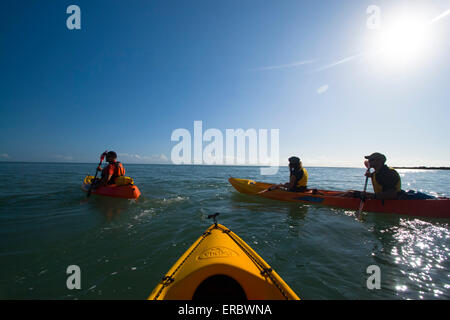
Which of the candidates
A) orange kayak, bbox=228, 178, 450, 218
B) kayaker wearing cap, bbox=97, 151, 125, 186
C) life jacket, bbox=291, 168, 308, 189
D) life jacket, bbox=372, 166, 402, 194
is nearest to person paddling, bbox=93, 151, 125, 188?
kayaker wearing cap, bbox=97, 151, 125, 186

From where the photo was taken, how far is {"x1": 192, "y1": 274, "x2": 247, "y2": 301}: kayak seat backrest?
211cm

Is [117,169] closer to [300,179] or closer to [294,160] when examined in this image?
[294,160]

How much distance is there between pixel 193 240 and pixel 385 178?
7.70 metres

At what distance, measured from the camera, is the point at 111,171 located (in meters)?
9.44

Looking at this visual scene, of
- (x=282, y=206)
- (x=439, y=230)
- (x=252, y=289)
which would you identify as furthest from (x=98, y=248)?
(x=439, y=230)

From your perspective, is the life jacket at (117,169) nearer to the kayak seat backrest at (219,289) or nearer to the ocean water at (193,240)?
the ocean water at (193,240)

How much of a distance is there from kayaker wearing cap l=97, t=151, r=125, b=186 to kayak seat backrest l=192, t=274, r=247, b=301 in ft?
30.4

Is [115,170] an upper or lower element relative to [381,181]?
upper

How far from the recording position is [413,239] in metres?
4.74

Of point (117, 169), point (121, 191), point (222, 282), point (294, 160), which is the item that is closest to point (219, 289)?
point (222, 282)

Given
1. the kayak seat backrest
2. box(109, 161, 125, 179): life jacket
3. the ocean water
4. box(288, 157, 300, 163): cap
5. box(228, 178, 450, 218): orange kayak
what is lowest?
the ocean water

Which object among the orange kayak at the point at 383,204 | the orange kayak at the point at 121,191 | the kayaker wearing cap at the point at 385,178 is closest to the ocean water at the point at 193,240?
the orange kayak at the point at 383,204

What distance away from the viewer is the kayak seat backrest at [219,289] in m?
2.11

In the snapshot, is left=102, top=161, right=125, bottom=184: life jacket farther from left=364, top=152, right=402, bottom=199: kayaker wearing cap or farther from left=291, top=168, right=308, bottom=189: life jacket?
left=364, top=152, right=402, bottom=199: kayaker wearing cap
